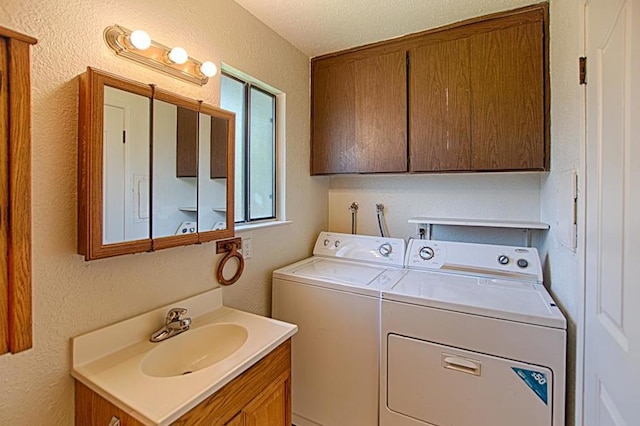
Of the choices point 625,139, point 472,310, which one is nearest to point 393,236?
point 472,310

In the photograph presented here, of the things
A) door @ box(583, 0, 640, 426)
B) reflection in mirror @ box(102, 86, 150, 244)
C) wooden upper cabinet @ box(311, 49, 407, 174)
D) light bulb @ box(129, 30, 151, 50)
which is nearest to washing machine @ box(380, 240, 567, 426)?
door @ box(583, 0, 640, 426)

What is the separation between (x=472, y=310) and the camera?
1.45 meters

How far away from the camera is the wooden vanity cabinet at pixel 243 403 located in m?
0.98

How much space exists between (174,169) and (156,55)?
468 mm

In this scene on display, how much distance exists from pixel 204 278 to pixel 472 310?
51.1 inches

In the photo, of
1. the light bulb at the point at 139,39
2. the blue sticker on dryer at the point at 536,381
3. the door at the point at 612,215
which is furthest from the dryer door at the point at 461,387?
the light bulb at the point at 139,39

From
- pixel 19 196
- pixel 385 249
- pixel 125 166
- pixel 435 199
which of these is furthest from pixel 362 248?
pixel 19 196

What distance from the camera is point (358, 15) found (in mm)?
1845

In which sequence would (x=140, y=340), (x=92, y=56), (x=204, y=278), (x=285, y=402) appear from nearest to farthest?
(x=92, y=56), (x=140, y=340), (x=285, y=402), (x=204, y=278)

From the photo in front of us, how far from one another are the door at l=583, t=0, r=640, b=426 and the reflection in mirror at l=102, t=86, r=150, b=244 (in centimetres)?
153

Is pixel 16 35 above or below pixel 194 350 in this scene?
above

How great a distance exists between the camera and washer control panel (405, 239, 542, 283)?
5.95 feet

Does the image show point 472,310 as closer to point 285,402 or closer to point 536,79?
point 285,402

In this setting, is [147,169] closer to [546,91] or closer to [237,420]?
[237,420]
